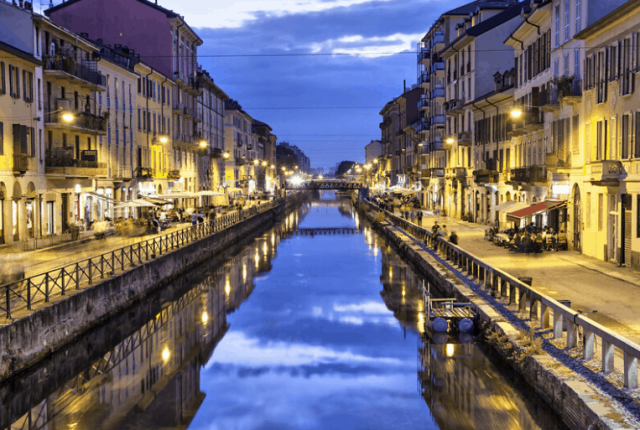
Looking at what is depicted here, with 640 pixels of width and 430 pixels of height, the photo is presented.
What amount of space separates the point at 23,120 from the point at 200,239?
11.5m

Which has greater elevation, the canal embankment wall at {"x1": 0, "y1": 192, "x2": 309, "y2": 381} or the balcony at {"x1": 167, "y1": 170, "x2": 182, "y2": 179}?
the balcony at {"x1": 167, "y1": 170, "x2": 182, "y2": 179}

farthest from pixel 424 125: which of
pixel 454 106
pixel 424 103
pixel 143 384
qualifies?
pixel 143 384

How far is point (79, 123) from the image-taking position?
1570 inches

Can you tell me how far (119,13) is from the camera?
202 ft

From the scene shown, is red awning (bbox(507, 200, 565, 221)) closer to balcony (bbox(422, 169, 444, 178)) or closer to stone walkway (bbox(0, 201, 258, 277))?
stone walkway (bbox(0, 201, 258, 277))

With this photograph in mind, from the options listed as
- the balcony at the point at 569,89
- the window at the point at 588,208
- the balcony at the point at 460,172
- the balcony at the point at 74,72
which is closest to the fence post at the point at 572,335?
the window at the point at 588,208

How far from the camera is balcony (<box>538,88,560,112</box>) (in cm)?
3269

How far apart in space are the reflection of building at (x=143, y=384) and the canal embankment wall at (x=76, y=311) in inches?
42.2

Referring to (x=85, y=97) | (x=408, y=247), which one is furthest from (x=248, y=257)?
(x=85, y=97)

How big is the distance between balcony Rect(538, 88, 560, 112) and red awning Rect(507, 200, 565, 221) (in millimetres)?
4364

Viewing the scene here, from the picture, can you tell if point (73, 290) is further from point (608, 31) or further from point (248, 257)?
point (248, 257)

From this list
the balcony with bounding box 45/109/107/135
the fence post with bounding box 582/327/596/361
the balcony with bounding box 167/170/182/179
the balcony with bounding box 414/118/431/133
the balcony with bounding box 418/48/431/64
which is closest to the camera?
the fence post with bounding box 582/327/596/361

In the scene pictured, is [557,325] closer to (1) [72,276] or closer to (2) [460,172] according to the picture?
(1) [72,276]

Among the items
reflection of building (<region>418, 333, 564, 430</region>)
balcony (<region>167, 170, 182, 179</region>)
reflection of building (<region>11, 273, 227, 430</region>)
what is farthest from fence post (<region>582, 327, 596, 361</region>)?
balcony (<region>167, 170, 182, 179</region>)
